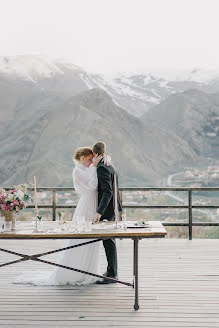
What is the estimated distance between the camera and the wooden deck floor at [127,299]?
3.62 meters

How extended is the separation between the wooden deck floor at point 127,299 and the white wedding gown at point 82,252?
0.13 metres

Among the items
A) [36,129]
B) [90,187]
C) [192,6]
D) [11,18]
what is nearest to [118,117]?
[36,129]

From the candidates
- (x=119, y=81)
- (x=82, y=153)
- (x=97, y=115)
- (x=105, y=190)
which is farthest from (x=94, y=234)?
(x=97, y=115)

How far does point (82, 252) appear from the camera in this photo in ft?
15.0

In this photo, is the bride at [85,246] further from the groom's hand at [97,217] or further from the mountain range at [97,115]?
the mountain range at [97,115]

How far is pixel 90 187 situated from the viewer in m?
4.59

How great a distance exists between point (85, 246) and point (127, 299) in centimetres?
69

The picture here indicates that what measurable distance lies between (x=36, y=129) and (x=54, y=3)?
8.85m

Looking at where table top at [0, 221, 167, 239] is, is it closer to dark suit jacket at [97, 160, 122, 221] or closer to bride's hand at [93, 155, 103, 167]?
dark suit jacket at [97, 160, 122, 221]

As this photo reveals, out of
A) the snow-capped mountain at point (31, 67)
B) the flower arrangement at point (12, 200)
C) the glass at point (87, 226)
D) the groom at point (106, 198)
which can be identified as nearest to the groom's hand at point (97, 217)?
the groom at point (106, 198)

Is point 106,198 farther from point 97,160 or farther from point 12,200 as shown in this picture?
point 12,200

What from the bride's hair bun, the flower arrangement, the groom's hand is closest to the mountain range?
the bride's hair bun

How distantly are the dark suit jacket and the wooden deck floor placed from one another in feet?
2.35

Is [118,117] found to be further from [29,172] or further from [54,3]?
[54,3]
